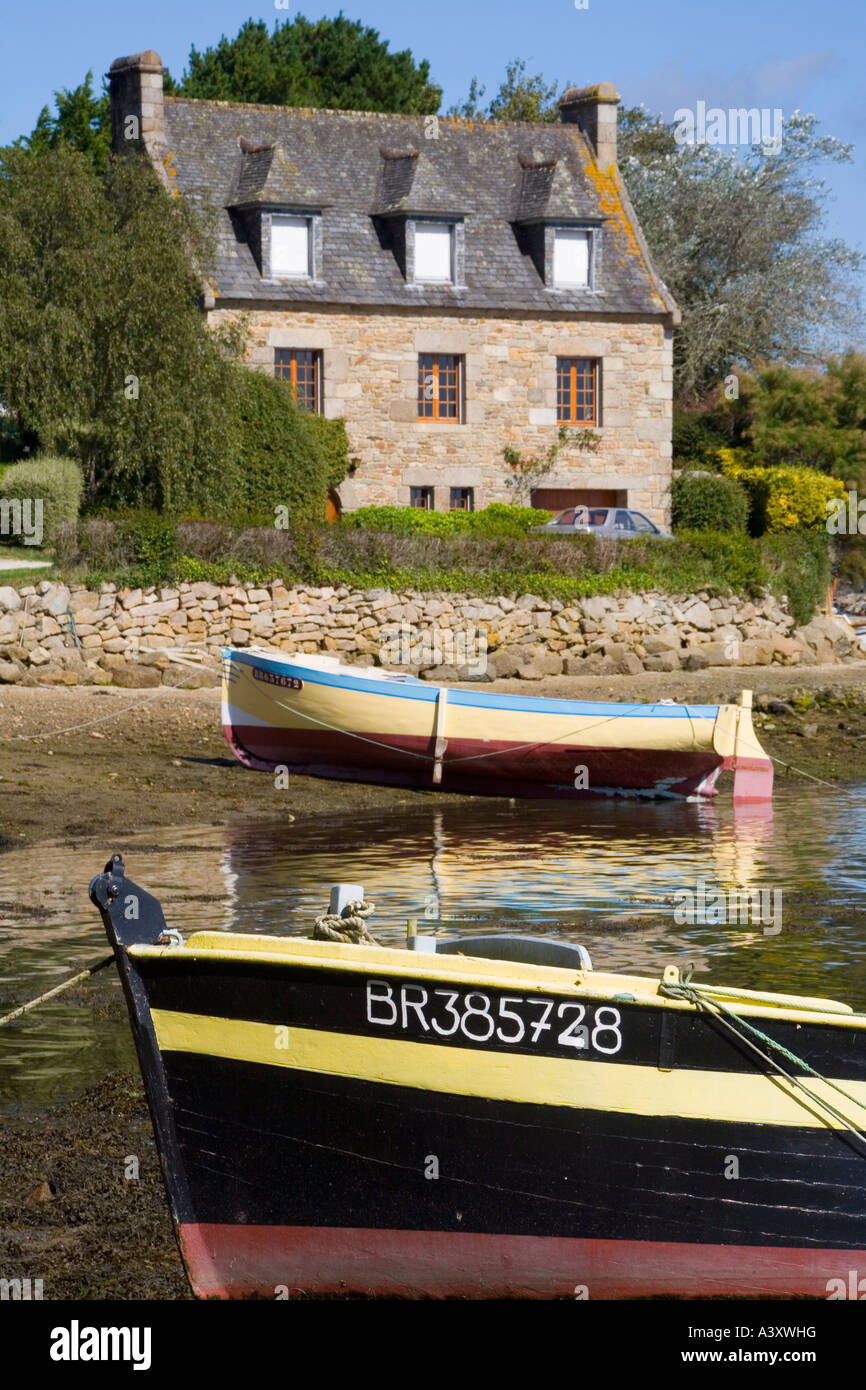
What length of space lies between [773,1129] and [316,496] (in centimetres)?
2864

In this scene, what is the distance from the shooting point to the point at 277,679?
21500 millimetres

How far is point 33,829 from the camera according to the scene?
1803 centimetres

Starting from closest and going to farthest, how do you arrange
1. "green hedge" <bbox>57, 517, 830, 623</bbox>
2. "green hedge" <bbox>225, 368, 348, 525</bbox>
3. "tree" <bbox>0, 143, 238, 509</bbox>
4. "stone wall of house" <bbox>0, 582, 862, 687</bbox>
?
"stone wall of house" <bbox>0, 582, 862, 687</bbox>, "green hedge" <bbox>57, 517, 830, 623</bbox>, "tree" <bbox>0, 143, 238, 509</bbox>, "green hedge" <bbox>225, 368, 348, 525</bbox>

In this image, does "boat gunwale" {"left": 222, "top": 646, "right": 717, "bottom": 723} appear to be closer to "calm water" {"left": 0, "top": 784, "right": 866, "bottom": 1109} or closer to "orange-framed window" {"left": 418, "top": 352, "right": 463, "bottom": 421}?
"calm water" {"left": 0, "top": 784, "right": 866, "bottom": 1109}

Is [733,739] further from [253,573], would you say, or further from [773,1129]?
[773,1129]

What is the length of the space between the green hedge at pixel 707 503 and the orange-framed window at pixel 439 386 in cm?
560

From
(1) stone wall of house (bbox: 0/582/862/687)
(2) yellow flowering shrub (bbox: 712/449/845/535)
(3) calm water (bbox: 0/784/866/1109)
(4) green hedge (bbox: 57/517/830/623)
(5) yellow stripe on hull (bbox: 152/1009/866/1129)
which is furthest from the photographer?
(2) yellow flowering shrub (bbox: 712/449/845/535)

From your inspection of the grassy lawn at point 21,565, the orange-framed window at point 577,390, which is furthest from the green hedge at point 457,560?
the orange-framed window at point 577,390

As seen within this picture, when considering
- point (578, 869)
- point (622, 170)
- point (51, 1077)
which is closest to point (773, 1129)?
point (51, 1077)

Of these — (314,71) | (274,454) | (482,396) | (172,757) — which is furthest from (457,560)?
(314,71)

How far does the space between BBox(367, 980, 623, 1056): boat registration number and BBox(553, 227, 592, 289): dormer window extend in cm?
3351

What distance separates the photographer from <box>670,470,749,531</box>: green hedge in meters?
37.8

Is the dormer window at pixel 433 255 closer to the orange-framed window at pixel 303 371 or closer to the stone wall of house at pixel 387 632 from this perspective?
the orange-framed window at pixel 303 371

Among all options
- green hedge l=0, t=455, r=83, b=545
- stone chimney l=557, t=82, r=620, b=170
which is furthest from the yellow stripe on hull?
stone chimney l=557, t=82, r=620, b=170
